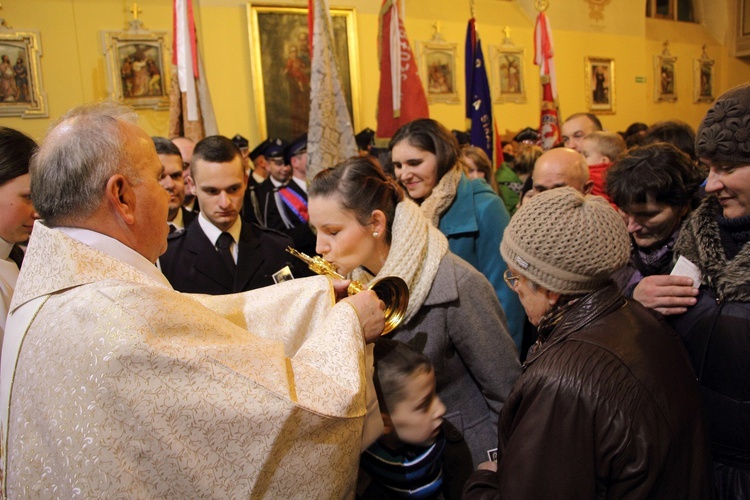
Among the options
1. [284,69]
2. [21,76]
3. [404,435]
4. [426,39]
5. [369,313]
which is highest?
[426,39]

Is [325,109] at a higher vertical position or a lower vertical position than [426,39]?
lower

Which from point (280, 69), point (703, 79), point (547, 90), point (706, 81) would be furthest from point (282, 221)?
point (706, 81)

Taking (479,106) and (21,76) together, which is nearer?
(479,106)

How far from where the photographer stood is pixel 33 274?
4.75 ft

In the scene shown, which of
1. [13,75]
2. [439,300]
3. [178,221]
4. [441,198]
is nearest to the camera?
[439,300]

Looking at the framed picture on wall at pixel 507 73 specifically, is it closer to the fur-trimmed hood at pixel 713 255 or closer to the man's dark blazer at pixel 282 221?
the man's dark blazer at pixel 282 221

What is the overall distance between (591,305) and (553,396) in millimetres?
302

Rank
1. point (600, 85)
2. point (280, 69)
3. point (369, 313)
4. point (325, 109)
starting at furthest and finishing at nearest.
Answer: point (600, 85) → point (280, 69) → point (325, 109) → point (369, 313)

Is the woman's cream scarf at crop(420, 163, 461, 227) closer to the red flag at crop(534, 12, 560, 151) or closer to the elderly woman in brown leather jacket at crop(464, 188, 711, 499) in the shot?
the elderly woman in brown leather jacket at crop(464, 188, 711, 499)

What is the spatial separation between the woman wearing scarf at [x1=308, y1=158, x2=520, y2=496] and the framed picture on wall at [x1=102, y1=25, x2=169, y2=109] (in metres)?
6.75

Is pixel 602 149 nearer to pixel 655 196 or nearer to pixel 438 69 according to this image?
pixel 655 196

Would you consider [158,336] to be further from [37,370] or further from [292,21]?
[292,21]

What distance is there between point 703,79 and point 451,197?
47.8ft

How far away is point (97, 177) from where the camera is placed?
4.83ft
